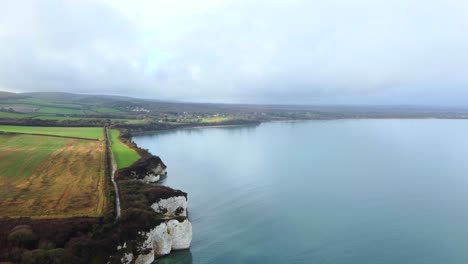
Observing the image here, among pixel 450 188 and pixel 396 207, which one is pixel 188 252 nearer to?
pixel 396 207

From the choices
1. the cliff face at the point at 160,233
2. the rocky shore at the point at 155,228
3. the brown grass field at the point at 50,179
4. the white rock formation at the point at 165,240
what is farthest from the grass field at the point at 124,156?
the white rock formation at the point at 165,240

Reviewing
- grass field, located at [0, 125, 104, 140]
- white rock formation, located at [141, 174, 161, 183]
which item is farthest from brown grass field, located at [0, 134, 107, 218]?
grass field, located at [0, 125, 104, 140]

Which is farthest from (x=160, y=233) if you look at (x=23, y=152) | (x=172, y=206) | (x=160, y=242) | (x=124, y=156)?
(x=23, y=152)

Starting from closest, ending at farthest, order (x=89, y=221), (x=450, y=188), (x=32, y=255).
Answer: (x=32, y=255) < (x=89, y=221) < (x=450, y=188)

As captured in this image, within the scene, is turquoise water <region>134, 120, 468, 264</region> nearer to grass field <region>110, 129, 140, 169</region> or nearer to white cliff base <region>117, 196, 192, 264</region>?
white cliff base <region>117, 196, 192, 264</region>

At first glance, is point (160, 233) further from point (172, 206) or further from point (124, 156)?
point (124, 156)

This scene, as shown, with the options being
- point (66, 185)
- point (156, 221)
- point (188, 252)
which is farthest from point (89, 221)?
point (66, 185)

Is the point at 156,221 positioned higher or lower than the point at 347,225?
higher

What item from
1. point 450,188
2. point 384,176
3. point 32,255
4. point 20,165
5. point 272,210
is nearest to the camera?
point 32,255
